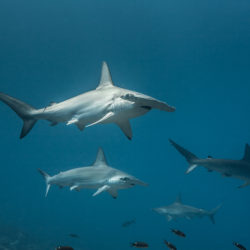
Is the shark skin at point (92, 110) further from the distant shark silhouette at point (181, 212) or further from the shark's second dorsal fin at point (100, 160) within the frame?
the distant shark silhouette at point (181, 212)

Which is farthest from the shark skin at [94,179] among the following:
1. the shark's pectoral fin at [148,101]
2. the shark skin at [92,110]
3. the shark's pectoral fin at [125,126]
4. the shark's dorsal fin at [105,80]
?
the shark's pectoral fin at [148,101]

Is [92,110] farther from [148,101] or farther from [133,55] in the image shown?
[133,55]

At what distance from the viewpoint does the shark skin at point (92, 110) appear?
4.72 meters

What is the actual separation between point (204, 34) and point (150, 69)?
16.6 feet

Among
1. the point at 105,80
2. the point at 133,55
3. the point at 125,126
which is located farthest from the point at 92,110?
the point at 133,55

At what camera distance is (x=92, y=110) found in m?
5.03

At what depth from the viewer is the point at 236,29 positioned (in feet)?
61.1

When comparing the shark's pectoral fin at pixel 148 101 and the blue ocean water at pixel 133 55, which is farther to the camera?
the blue ocean water at pixel 133 55

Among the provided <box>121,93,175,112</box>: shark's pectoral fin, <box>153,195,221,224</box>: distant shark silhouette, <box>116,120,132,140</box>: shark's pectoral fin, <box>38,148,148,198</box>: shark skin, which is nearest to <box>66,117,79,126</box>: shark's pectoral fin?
<box>116,120,132,140</box>: shark's pectoral fin

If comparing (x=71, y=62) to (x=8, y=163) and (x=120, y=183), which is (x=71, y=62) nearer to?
(x=120, y=183)

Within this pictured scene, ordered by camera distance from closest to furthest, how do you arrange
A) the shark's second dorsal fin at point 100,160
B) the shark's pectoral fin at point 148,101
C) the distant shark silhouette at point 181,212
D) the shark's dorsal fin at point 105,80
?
1. the shark's pectoral fin at point 148,101
2. the shark's dorsal fin at point 105,80
3. the shark's second dorsal fin at point 100,160
4. the distant shark silhouette at point 181,212

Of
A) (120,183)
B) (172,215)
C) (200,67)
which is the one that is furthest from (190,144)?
(120,183)

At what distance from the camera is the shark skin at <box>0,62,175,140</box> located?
186 inches

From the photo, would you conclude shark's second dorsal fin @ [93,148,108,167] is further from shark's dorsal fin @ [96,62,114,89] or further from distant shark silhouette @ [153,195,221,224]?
distant shark silhouette @ [153,195,221,224]
